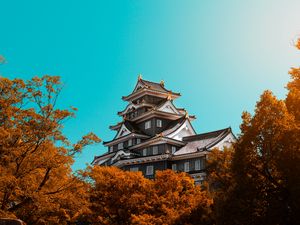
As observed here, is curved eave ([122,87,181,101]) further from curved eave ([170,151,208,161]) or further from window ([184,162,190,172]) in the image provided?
window ([184,162,190,172])

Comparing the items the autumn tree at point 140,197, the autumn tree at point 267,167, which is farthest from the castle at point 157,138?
the autumn tree at point 267,167

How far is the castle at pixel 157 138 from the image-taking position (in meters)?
43.2

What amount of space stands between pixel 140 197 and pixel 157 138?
19.7m

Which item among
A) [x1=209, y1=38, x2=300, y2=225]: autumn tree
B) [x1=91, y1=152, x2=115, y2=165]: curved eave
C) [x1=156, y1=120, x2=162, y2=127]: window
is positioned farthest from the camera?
[x1=91, y1=152, x2=115, y2=165]: curved eave

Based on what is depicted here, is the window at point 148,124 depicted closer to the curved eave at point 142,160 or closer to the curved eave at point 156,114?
the curved eave at point 156,114

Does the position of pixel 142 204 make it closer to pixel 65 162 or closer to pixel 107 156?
pixel 65 162

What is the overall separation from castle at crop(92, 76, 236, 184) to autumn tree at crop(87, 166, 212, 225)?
570 inches

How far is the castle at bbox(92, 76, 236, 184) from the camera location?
43188 millimetres

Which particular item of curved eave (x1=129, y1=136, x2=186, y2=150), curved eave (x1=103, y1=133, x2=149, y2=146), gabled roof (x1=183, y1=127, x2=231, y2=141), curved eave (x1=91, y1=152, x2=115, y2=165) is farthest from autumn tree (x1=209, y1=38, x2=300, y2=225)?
curved eave (x1=91, y1=152, x2=115, y2=165)

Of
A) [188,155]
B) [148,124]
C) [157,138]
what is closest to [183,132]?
[157,138]

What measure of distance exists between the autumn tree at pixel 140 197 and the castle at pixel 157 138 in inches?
570

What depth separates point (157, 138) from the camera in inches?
1783

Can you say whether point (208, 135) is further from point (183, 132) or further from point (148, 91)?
point (148, 91)

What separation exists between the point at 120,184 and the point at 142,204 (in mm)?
2498
